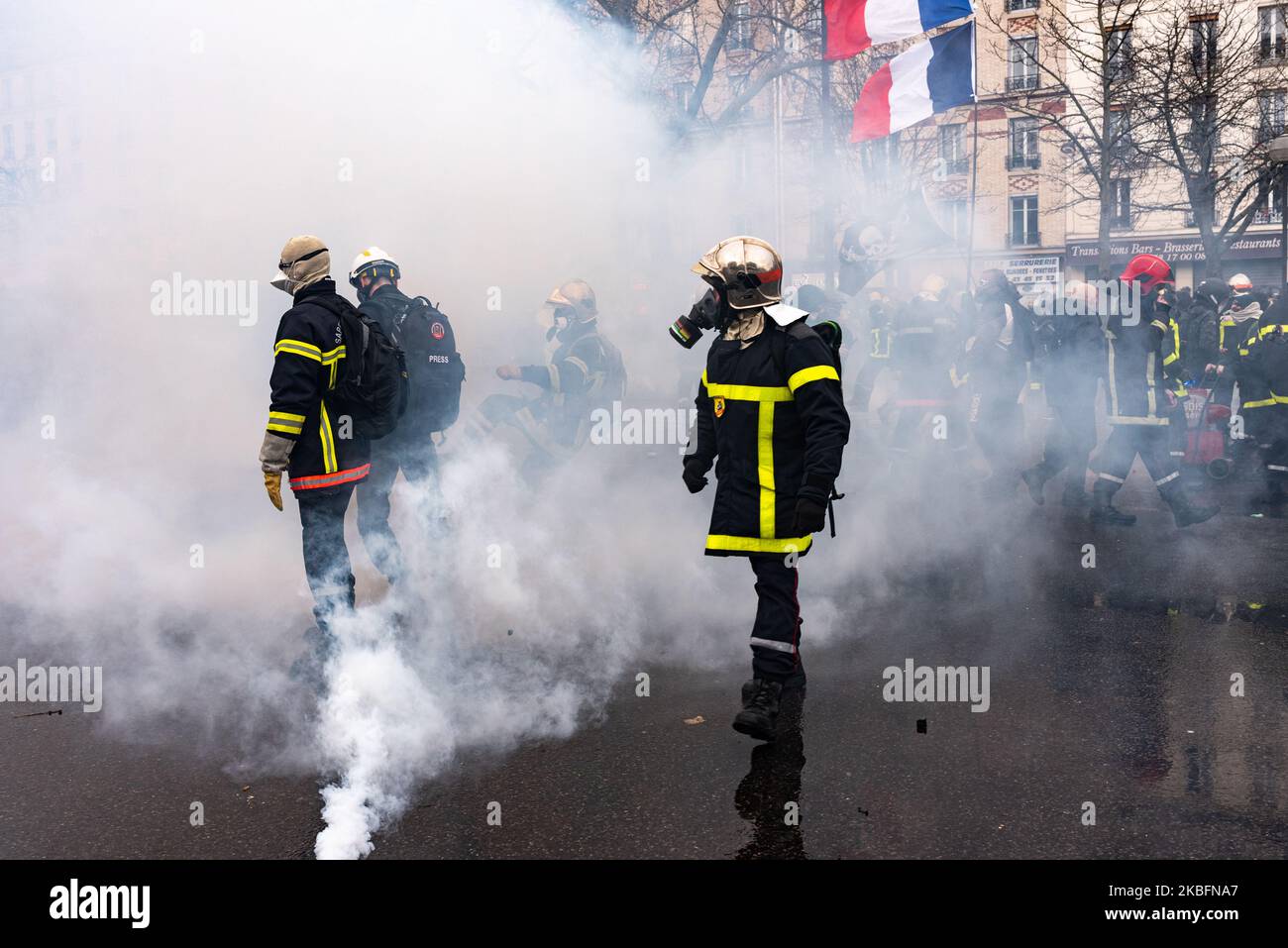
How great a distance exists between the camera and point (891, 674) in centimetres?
440

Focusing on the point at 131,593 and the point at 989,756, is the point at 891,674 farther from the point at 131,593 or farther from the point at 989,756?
the point at 131,593

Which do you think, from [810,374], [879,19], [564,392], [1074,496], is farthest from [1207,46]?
[810,374]

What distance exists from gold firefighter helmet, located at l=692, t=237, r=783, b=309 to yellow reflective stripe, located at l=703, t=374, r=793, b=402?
0.92ft

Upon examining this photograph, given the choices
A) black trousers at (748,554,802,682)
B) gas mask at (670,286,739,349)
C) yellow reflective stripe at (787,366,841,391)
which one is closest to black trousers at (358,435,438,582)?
gas mask at (670,286,739,349)

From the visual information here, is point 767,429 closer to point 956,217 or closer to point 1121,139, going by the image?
point 1121,139

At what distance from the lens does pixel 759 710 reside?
3752 millimetres

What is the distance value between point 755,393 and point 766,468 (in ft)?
0.85

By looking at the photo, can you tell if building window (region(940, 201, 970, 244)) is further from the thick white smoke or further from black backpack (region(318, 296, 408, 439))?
black backpack (region(318, 296, 408, 439))

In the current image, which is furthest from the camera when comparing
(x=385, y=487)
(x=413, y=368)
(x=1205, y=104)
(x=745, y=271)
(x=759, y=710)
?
(x=1205, y=104)

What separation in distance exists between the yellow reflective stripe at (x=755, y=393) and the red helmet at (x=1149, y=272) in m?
4.69

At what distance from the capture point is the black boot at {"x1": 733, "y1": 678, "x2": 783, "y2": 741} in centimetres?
370

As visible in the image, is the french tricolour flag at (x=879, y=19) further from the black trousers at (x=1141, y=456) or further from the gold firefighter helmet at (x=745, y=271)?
the gold firefighter helmet at (x=745, y=271)

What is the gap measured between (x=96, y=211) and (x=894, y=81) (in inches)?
→ 290
